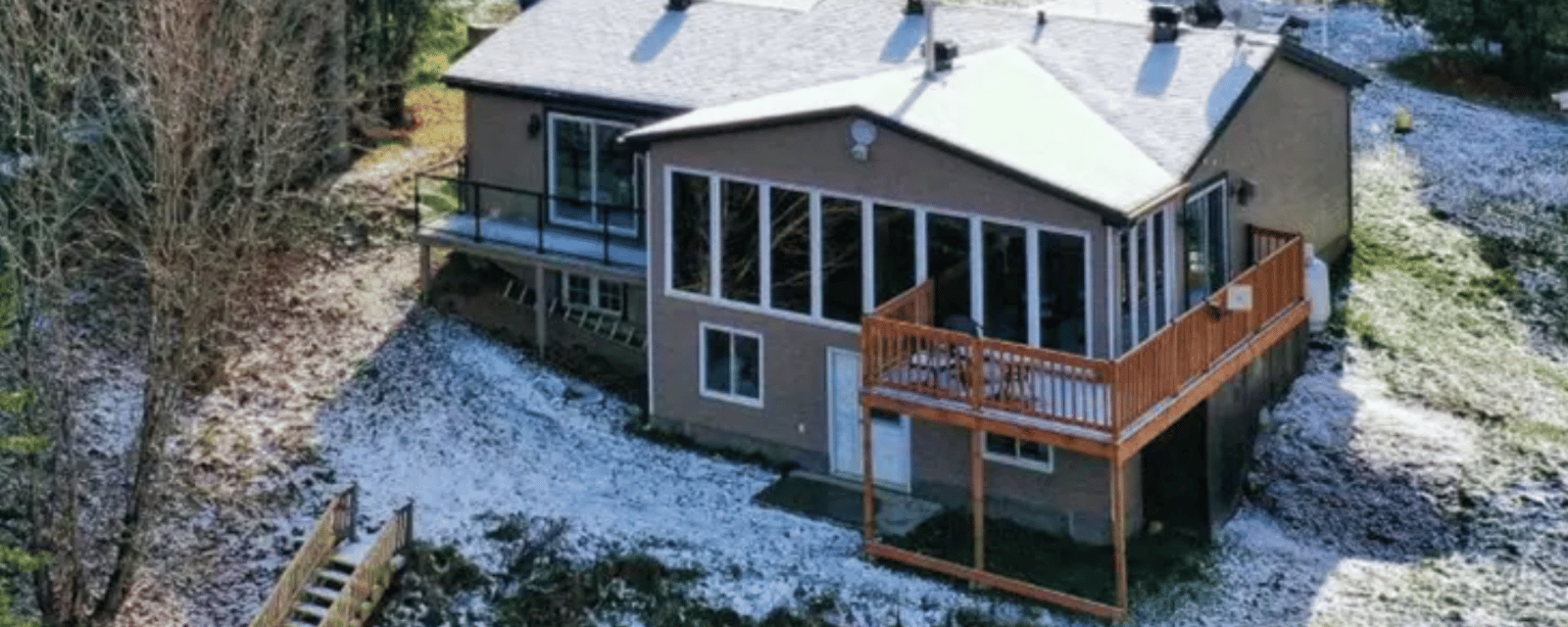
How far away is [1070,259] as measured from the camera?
85.8ft

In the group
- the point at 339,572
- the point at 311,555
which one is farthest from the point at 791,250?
the point at 311,555

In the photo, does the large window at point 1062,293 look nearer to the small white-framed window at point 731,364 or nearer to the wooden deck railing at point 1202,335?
the wooden deck railing at point 1202,335

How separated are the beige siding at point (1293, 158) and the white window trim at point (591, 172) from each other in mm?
8360

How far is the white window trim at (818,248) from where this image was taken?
2620cm

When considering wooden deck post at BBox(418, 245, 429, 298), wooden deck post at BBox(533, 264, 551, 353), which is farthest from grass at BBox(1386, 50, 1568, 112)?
wooden deck post at BBox(418, 245, 429, 298)

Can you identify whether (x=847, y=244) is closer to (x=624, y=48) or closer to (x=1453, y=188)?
(x=624, y=48)

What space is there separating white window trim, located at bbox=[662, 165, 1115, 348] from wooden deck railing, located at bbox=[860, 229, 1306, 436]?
0.69 metres

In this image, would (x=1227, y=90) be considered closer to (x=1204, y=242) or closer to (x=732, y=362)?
(x=1204, y=242)

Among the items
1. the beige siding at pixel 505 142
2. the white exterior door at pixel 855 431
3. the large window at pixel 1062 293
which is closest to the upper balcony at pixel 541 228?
the beige siding at pixel 505 142

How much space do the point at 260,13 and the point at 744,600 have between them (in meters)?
11.7

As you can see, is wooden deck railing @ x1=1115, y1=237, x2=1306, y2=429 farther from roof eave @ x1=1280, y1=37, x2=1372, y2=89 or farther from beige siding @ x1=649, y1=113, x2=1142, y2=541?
roof eave @ x1=1280, y1=37, x2=1372, y2=89

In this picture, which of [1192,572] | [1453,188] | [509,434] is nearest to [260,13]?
[509,434]

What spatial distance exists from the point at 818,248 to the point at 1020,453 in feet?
11.9

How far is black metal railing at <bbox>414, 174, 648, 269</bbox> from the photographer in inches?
1239
